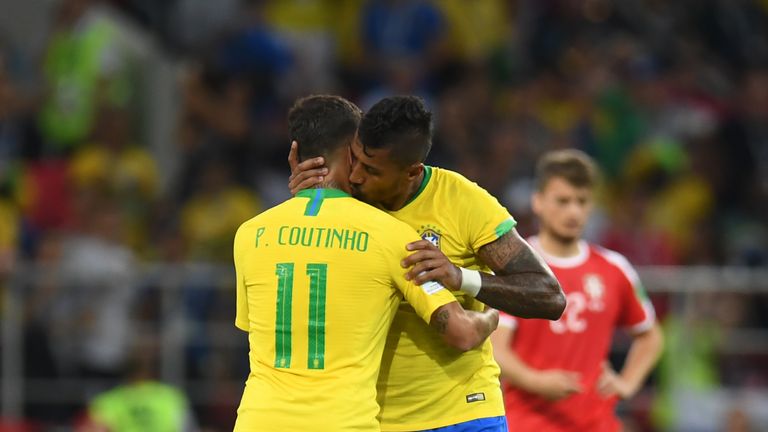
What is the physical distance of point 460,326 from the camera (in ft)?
16.1

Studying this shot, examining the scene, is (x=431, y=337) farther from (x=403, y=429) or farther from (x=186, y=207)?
(x=186, y=207)

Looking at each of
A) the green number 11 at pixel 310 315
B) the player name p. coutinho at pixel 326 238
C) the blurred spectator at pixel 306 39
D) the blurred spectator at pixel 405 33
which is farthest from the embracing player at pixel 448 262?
the blurred spectator at pixel 405 33

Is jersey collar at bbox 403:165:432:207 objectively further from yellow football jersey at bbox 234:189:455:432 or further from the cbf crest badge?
yellow football jersey at bbox 234:189:455:432

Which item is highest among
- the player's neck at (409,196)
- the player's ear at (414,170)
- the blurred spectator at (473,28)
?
the blurred spectator at (473,28)

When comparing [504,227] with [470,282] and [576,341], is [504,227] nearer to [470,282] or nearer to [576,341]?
[470,282]

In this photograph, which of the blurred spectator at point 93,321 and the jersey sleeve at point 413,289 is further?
the blurred spectator at point 93,321

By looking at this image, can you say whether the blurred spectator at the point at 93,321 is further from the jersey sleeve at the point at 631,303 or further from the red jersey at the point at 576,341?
the jersey sleeve at the point at 631,303

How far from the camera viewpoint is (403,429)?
5301mm

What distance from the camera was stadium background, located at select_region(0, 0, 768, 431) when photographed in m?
10.9

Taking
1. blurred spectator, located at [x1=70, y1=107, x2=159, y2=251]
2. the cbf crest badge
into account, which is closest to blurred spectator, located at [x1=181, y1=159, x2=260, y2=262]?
blurred spectator, located at [x1=70, y1=107, x2=159, y2=251]

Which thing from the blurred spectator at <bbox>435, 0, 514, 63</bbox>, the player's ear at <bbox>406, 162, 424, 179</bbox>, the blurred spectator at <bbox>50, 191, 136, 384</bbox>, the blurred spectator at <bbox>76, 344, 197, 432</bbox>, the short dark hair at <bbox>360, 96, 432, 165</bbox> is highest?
the blurred spectator at <bbox>435, 0, 514, 63</bbox>

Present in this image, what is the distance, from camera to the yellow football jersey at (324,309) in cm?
475

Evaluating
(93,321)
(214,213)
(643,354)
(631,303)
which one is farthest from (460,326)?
(214,213)

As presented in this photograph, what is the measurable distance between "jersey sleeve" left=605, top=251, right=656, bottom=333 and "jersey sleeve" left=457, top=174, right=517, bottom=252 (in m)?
2.10
